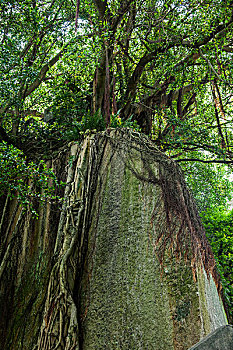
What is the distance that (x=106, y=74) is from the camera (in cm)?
382

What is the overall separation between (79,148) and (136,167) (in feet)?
3.05

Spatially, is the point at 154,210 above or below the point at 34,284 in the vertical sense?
above

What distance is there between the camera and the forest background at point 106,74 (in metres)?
3.65

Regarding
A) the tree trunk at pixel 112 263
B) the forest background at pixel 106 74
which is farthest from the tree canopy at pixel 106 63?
the tree trunk at pixel 112 263

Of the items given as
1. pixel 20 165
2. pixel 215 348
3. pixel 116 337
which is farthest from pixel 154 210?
pixel 215 348

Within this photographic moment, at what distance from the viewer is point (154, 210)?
2.53 meters

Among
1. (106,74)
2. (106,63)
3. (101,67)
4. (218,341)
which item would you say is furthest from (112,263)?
(101,67)

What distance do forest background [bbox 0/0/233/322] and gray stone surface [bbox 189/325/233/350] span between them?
2093 mm

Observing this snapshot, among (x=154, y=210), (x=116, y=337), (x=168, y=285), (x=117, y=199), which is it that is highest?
Answer: (x=117, y=199)

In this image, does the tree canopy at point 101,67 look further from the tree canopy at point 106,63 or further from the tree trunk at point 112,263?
the tree trunk at point 112,263

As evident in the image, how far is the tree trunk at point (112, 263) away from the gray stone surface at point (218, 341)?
100 centimetres

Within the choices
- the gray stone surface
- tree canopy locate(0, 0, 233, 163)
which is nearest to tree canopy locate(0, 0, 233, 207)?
tree canopy locate(0, 0, 233, 163)

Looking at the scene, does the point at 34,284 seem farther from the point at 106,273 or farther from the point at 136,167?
the point at 136,167

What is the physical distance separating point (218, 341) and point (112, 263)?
1.49 metres
